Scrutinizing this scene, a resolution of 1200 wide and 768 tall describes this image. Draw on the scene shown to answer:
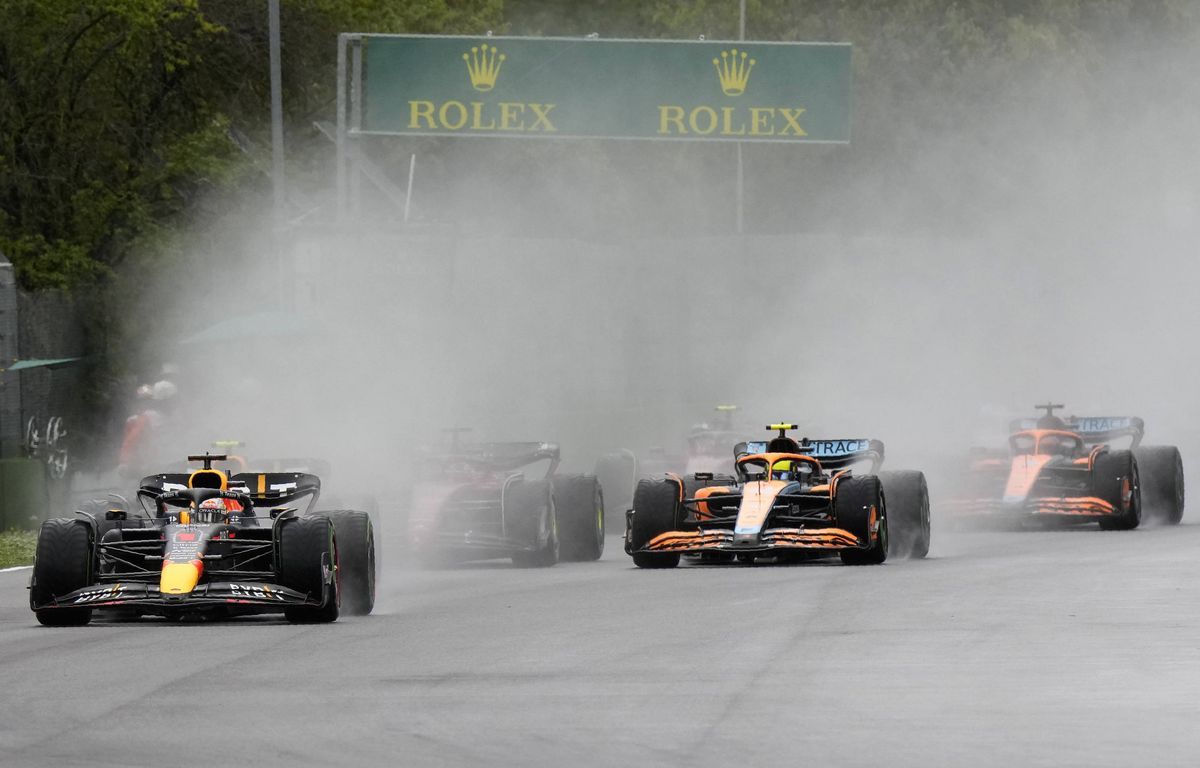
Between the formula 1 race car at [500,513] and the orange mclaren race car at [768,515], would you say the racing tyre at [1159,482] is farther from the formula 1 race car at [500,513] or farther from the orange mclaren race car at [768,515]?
the formula 1 race car at [500,513]

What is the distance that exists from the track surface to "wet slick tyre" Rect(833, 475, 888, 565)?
1621mm

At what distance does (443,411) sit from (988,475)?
1771cm

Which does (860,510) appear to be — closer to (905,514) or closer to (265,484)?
(905,514)

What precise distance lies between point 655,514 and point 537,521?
5.23ft

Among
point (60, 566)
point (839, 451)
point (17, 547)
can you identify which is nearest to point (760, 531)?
point (839, 451)

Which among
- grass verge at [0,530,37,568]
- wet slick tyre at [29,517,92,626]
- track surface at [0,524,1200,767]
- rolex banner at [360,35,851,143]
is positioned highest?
rolex banner at [360,35,851,143]

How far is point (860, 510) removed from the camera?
2023 centimetres

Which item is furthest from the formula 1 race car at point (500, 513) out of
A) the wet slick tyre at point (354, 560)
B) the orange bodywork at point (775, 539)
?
the wet slick tyre at point (354, 560)

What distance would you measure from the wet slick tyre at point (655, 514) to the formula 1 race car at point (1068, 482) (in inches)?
253

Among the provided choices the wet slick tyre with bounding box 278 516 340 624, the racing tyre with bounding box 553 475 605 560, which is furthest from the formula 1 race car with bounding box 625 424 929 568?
the wet slick tyre with bounding box 278 516 340 624

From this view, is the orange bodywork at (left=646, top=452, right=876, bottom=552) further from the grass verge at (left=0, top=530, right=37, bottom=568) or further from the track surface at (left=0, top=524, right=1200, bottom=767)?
the grass verge at (left=0, top=530, right=37, bottom=568)

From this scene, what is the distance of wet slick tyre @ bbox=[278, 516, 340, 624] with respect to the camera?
1533 cm

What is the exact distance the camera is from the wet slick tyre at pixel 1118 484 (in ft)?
84.4

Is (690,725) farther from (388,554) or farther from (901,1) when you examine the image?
(901,1)
